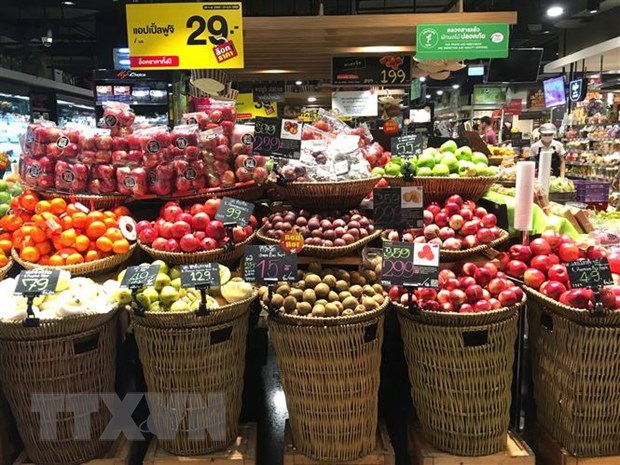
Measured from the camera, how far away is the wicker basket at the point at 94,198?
10.5 feet

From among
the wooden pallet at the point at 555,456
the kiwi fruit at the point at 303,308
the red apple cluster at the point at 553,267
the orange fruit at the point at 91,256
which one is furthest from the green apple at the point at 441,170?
the orange fruit at the point at 91,256

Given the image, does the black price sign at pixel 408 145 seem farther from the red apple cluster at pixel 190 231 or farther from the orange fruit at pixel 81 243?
the orange fruit at pixel 81 243

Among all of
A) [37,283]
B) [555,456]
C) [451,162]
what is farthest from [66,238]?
[555,456]

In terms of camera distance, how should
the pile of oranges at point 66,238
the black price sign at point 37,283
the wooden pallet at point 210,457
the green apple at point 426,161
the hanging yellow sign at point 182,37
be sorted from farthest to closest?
the hanging yellow sign at point 182,37, the green apple at point 426,161, the pile of oranges at point 66,238, the wooden pallet at point 210,457, the black price sign at point 37,283

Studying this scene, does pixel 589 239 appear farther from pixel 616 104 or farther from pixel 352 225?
pixel 616 104

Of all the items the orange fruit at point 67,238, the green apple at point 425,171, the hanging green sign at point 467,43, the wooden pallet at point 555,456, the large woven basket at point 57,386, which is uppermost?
the hanging green sign at point 467,43

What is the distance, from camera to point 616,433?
2.49m

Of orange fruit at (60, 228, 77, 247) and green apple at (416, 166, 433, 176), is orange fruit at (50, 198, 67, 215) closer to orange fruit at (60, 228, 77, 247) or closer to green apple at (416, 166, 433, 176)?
orange fruit at (60, 228, 77, 247)

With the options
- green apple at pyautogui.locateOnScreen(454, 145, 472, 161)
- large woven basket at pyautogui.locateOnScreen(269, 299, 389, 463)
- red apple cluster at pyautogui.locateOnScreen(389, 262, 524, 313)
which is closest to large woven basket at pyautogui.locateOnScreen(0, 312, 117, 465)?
large woven basket at pyautogui.locateOnScreen(269, 299, 389, 463)

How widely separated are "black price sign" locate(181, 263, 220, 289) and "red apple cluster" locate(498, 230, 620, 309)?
4.81 feet

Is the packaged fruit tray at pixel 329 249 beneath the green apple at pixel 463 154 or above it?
beneath

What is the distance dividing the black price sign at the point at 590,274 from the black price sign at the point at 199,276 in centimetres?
149

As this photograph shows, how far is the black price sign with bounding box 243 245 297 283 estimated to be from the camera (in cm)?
246

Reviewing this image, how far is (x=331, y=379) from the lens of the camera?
244cm
